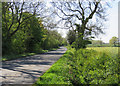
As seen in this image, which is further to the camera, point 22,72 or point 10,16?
point 10,16

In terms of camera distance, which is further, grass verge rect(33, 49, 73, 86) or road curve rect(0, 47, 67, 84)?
road curve rect(0, 47, 67, 84)

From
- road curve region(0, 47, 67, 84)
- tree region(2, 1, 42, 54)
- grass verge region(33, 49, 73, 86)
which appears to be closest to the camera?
grass verge region(33, 49, 73, 86)

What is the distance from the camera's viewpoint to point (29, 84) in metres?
6.15

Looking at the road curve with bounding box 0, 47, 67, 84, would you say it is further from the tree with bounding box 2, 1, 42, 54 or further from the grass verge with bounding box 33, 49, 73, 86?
the tree with bounding box 2, 1, 42, 54

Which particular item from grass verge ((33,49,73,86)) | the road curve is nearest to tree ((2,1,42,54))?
the road curve

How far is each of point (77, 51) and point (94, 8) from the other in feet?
41.3

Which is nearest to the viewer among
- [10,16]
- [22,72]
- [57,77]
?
[57,77]

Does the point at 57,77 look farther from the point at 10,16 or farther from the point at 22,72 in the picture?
the point at 10,16

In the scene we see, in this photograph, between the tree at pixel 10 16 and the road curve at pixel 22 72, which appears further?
the tree at pixel 10 16

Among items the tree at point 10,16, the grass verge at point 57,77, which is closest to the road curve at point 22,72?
the grass verge at point 57,77

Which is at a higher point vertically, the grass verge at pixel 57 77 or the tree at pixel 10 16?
the tree at pixel 10 16

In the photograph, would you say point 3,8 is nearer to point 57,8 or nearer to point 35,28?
point 57,8

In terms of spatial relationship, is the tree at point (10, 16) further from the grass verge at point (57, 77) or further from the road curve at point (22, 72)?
the grass verge at point (57, 77)

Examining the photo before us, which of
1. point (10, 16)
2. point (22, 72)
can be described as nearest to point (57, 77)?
point (22, 72)
